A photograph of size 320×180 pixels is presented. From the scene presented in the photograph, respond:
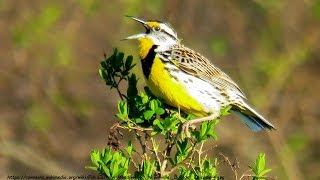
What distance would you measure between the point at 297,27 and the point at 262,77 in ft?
1.42

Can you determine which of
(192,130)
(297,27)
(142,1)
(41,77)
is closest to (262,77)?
(297,27)

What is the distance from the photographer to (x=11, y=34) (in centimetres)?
689

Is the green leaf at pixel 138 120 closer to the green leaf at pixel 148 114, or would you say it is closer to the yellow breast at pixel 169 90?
the green leaf at pixel 148 114

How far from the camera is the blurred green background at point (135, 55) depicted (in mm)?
6645

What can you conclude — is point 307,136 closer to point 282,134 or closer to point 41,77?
point 282,134

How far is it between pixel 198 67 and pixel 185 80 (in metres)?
0.14

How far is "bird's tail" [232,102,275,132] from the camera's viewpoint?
4.20 m

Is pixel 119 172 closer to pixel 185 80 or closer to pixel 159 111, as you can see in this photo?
pixel 159 111

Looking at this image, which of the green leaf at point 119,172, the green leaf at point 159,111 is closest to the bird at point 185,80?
the green leaf at point 159,111

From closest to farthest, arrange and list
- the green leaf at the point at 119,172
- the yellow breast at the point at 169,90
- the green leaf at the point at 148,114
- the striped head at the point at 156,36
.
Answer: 1. the green leaf at the point at 119,172
2. the green leaf at the point at 148,114
3. the yellow breast at the point at 169,90
4. the striped head at the point at 156,36

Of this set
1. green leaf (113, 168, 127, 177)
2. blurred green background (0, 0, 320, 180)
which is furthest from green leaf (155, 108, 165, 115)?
blurred green background (0, 0, 320, 180)

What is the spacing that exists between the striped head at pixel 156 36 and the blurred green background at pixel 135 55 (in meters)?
2.04

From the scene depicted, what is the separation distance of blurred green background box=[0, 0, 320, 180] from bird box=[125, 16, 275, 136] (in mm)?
2050

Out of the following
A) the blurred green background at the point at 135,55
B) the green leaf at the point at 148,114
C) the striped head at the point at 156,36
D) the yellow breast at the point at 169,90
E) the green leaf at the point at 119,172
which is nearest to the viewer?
the green leaf at the point at 119,172
